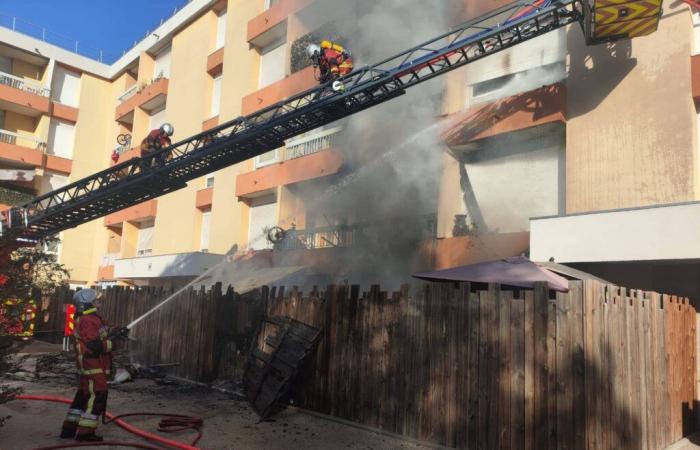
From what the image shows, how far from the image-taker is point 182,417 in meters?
5.95

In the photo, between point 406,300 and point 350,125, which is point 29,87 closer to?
point 350,125

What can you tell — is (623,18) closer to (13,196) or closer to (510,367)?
(510,367)

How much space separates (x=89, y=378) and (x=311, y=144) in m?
11.8

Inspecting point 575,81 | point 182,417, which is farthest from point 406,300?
point 575,81

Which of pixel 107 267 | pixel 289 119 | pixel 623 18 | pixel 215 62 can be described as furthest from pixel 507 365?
pixel 107 267

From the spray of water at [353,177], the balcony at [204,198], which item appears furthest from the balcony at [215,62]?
the spray of water at [353,177]

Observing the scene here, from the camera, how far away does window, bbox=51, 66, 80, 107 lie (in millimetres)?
27891

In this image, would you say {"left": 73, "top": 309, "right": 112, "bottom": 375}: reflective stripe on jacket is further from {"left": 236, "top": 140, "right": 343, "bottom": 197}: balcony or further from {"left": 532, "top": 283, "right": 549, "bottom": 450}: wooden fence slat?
{"left": 236, "top": 140, "right": 343, "bottom": 197}: balcony

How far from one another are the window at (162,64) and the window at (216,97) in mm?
4897

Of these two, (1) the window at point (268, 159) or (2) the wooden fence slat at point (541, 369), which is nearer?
(2) the wooden fence slat at point (541, 369)

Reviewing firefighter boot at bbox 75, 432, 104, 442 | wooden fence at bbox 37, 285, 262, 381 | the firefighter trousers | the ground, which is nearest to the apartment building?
wooden fence at bbox 37, 285, 262, 381

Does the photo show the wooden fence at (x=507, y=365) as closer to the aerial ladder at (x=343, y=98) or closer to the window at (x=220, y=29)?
the aerial ladder at (x=343, y=98)

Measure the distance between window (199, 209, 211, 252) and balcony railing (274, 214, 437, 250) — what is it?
5893mm

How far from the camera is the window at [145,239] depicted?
961 inches
